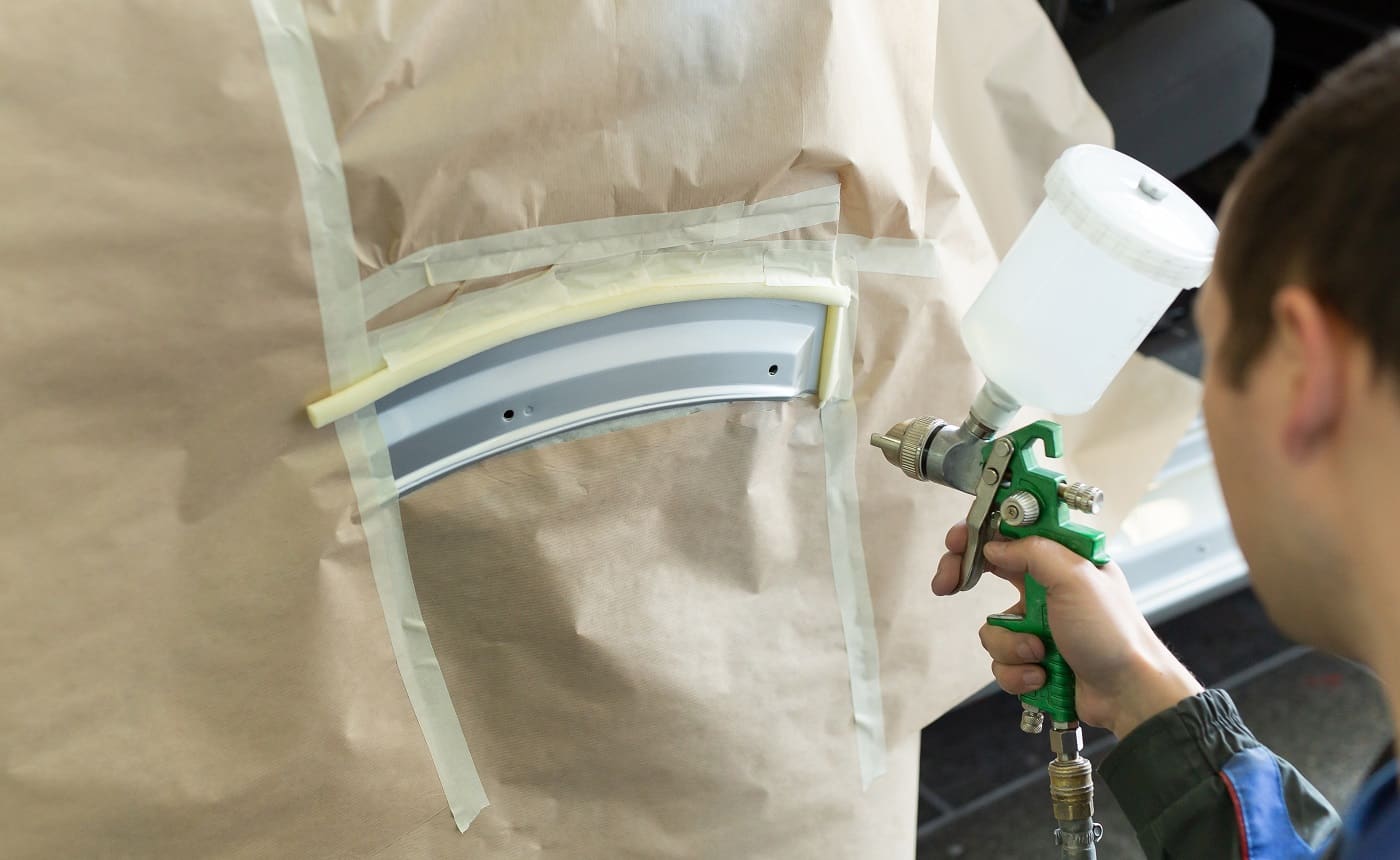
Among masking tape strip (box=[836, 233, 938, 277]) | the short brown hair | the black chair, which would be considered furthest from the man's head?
the black chair

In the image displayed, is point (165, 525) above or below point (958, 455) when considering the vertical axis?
above

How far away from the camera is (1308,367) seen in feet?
1.72

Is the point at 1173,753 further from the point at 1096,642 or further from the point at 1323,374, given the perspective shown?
the point at 1323,374

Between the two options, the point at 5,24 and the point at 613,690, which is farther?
the point at 613,690

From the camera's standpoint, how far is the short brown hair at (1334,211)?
19.6 inches

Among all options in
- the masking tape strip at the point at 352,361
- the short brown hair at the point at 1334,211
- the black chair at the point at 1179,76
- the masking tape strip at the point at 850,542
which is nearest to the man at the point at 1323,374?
the short brown hair at the point at 1334,211

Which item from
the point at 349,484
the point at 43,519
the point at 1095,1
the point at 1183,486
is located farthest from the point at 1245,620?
the point at 43,519

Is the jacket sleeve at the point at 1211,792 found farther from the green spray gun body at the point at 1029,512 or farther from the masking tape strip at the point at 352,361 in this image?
the masking tape strip at the point at 352,361

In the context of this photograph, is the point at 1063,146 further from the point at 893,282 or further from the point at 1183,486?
the point at 1183,486

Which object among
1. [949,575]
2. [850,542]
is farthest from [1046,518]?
[850,542]

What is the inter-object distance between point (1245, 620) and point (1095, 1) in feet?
3.25

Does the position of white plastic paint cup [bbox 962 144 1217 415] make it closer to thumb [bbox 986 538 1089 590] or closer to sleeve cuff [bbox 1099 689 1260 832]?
thumb [bbox 986 538 1089 590]

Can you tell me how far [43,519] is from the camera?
653mm

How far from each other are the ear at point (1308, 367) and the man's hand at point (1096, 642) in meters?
0.28
